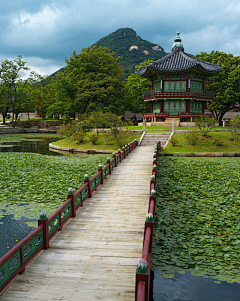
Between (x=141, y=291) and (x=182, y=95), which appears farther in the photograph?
(x=182, y=95)

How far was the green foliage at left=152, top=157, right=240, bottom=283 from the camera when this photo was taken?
22.6 ft

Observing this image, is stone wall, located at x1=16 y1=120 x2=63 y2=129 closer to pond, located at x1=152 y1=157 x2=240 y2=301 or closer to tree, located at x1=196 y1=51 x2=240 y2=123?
tree, located at x1=196 y1=51 x2=240 y2=123

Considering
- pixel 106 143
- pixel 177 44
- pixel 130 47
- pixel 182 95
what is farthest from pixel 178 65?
pixel 130 47

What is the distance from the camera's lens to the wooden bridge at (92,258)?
5066mm

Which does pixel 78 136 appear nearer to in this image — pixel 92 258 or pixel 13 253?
pixel 92 258

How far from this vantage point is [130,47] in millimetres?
146000

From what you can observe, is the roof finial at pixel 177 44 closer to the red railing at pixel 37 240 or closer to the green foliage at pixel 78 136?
the green foliage at pixel 78 136

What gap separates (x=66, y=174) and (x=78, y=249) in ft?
34.5

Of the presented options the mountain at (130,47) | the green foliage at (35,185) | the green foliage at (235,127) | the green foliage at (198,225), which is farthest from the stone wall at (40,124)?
the mountain at (130,47)

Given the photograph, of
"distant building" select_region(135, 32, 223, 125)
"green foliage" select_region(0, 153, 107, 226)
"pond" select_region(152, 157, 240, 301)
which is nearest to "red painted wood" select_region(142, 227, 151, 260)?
"pond" select_region(152, 157, 240, 301)

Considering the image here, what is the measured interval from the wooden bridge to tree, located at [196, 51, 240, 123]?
39.4m

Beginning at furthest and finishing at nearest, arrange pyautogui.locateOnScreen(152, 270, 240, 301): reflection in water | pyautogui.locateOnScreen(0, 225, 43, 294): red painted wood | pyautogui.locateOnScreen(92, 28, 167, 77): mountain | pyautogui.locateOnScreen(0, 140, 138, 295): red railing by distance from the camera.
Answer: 1. pyautogui.locateOnScreen(92, 28, 167, 77): mountain
2. pyautogui.locateOnScreen(152, 270, 240, 301): reflection in water
3. pyautogui.locateOnScreen(0, 140, 138, 295): red railing
4. pyautogui.locateOnScreen(0, 225, 43, 294): red painted wood

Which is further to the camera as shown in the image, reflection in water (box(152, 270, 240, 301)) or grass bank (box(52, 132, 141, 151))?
grass bank (box(52, 132, 141, 151))

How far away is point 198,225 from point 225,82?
41354mm
